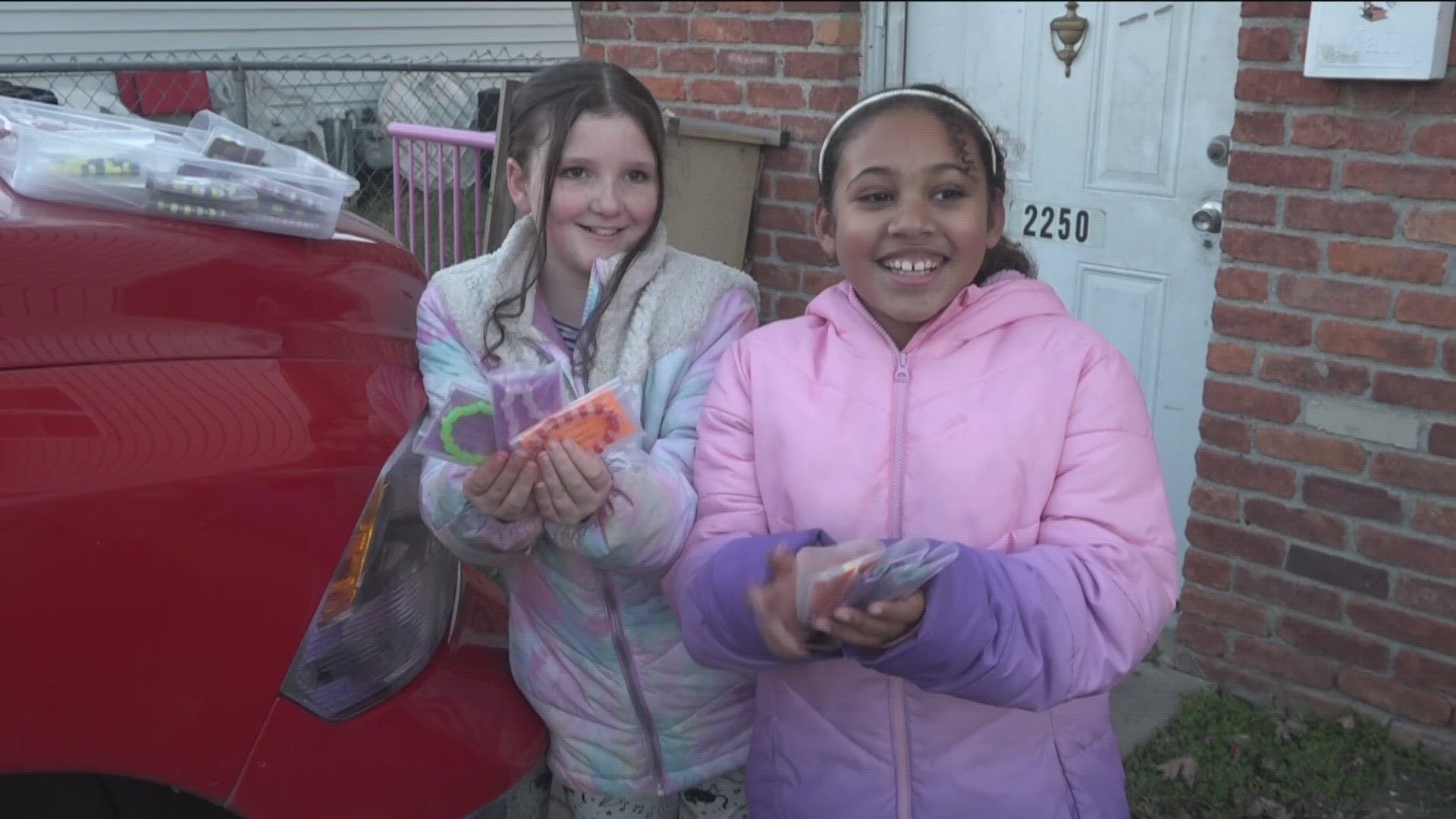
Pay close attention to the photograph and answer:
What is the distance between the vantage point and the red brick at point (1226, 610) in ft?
12.0

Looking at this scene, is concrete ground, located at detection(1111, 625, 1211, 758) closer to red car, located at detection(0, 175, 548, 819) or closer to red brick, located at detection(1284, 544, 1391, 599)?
red brick, located at detection(1284, 544, 1391, 599)

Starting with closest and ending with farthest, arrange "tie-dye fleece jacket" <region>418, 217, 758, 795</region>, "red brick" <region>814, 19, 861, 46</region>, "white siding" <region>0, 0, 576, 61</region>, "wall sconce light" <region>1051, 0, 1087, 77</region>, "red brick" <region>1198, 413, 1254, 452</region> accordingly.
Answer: "tie-dye fleece jacket" <region>418, 217, 758, 795</region> → "red brick" <region>1198, 413, 1254, 452</region> → "wall sconce light" <region>1051, 0, 1087, 77</region> → "red brick" <region>814, 19, 861, 46</region> → "white siding" <region>0, 0, 576, 61</region>

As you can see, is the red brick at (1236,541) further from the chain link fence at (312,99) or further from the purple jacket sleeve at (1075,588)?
the chain link fence at (312,99)

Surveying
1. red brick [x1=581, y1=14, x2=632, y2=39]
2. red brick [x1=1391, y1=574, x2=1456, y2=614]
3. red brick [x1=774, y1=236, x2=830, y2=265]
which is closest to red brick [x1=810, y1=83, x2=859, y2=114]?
red brick [x1=774, y1=236, x2=830, y2=265]

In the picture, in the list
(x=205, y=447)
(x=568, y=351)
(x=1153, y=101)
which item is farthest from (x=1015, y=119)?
(x=205, y=447)

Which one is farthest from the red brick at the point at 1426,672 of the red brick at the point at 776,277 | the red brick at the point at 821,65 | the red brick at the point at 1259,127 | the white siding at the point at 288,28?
the white siding at the point at 288,28

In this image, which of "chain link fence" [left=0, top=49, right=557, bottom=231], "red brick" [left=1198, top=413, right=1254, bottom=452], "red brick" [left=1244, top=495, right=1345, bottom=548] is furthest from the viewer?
"chain link fence" [left=0, top=49, right=557, bottom=231]

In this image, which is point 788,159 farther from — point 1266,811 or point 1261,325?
point 1266,811

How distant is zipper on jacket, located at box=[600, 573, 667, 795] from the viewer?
211 centimetres

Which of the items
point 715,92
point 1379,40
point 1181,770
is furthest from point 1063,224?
point 1181,770

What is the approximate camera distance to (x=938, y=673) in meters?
1.63

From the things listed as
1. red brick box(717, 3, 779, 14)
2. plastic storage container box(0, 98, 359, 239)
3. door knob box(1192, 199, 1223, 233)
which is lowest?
door knob box(1192, 199, 1223, 233)

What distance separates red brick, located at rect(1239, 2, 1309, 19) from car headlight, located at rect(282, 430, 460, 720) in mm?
2486

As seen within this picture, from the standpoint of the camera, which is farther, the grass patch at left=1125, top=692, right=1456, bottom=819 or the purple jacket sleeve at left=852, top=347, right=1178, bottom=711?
the grass patch at left=1125, top=692, right=1456, bottom=819
